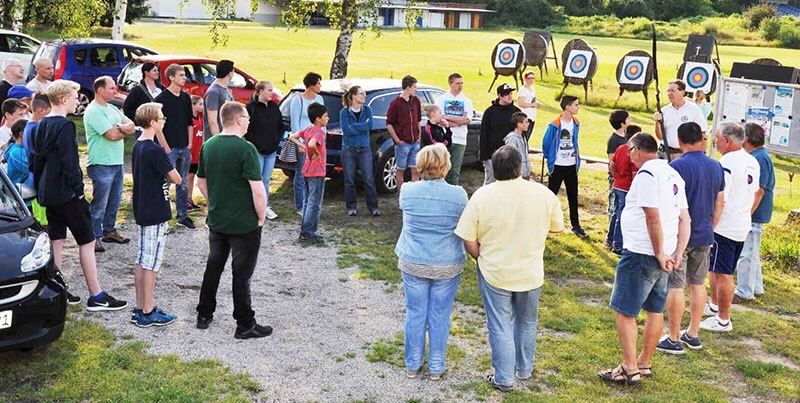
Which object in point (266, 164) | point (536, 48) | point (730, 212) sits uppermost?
point (536, 48)

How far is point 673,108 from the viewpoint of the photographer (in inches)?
387

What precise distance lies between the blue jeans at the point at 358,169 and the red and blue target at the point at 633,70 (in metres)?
15.3

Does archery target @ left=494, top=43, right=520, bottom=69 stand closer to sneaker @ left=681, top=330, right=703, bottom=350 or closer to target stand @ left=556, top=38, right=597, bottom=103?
target stand @ left=556, top=38, right=597, bottom=103

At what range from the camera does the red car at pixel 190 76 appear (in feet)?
51.9

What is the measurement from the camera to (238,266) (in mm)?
6422

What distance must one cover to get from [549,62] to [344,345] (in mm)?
32906

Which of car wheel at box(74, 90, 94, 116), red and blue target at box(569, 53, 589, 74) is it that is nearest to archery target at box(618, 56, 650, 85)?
red and blue target at box(569, 53, 589, 74)

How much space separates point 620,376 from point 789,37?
187 ft

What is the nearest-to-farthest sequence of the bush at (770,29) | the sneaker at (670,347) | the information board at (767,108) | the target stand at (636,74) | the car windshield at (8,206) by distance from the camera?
1. the car windshield at (8,206)
2. the sneaker at (670,347)
3. the information board at (767,108)
4. the target stand at (636,74)
5. the bush at (770,29)

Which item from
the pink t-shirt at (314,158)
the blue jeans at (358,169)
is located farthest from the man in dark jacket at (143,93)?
the blue jeans at (358,169)

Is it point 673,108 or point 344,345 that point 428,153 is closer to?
point 344,345

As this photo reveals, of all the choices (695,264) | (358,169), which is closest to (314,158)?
(358,169)

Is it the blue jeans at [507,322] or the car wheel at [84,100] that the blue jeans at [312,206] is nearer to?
the blue jeans at [507,322]

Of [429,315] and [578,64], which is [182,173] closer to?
[429,315]
